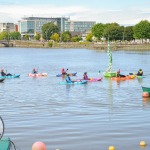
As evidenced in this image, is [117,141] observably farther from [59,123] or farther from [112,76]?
[112,76]

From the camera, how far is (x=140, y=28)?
179000 mm

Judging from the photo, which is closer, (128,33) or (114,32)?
(114,32)

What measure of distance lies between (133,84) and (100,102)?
17.5 m

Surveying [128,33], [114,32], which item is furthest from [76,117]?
[128,33]

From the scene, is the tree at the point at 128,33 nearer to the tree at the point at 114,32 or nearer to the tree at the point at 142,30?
the tree at the point at 114,32

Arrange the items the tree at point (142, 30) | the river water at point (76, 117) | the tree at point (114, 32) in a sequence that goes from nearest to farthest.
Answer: the river water at point (76, 117)
the tree at point (142, 30)
the tree at point (114, 32)

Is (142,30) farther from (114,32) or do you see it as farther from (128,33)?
(128,33)

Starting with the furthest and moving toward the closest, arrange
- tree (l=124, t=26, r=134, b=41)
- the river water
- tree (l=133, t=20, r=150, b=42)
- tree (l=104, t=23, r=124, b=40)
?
tree (l=124, t=26, r=134, b=41)
tree (l=104, t=23, r=124, b=40)
tree (l=133, t=20, r=150, b=42)
the river water

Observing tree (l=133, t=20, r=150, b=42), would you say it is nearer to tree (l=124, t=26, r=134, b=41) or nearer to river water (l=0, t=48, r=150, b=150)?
tree (l=124, t=26, r=134, b=41)

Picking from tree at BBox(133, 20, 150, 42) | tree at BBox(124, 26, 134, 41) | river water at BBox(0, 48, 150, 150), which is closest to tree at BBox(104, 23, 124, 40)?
tree at BBox(124, 26, 134, 41)

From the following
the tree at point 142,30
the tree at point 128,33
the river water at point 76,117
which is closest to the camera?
the river water at point 76,117

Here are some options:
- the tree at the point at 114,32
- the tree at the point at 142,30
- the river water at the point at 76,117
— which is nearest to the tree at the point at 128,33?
the tree at the point at 114,32

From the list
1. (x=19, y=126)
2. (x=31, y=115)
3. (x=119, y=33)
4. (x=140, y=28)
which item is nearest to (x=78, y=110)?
(x=31, y=115)

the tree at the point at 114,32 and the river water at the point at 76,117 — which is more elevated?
the tree at the point at 114,32
